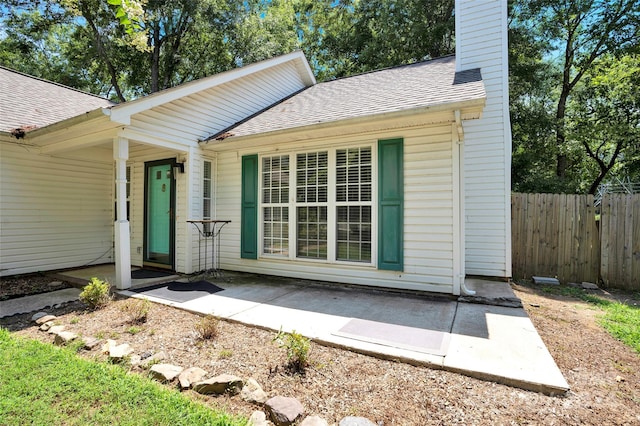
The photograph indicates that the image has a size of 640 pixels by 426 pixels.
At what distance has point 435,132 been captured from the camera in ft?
14.8

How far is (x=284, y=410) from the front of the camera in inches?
75.3

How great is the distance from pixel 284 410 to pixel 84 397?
138cm

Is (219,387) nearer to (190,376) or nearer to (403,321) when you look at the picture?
(190,376)

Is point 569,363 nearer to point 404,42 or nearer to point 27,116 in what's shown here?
point 27,116

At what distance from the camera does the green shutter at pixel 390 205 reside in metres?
4.68

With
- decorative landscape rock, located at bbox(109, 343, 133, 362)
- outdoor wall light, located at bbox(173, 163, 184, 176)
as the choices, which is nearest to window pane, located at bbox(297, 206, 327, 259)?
outdoor wall light, located at bbox(173, 163, 184, 176)

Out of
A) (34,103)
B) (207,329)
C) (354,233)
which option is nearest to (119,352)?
(207,329)

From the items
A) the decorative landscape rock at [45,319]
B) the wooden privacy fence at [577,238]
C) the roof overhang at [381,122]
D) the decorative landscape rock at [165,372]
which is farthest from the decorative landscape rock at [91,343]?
the wooden privacy fence at [577,238]

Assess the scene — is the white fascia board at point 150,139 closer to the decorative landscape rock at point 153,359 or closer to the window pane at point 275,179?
the window pane at point 275,179

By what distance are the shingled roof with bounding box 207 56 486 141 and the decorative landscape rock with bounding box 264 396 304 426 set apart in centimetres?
375

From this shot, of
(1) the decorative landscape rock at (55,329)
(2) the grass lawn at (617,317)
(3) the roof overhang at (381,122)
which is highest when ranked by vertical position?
(3) the roof overhang at (381,122)

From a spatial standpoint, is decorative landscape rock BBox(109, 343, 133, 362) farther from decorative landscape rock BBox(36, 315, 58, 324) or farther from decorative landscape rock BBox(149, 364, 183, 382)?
decorative landscape rock BBox(36, 315, 58, 324)

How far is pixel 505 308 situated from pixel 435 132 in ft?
8.42

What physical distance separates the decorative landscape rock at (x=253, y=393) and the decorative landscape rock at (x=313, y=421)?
0.36m
